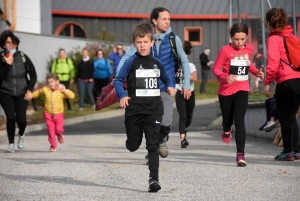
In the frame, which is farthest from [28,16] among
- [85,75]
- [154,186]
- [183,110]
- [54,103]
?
[154,186]

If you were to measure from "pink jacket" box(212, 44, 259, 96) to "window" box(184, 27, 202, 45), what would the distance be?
35103 mm


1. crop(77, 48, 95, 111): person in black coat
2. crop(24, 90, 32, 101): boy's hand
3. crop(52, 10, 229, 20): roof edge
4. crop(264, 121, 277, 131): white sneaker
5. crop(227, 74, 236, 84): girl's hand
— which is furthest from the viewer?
crop(52, 10, 229, 20): roof edge

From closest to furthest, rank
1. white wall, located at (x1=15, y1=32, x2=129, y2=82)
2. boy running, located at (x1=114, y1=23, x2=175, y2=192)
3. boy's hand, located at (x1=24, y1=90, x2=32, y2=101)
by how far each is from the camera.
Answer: boy running, located at (x1=114, y1=23, x2=175, y2=192), boy's hand, located at (x1=24, y1=90, x2=32, y2=101), white wall, located at (x1=15, y1=32, x2=129, y2=82)

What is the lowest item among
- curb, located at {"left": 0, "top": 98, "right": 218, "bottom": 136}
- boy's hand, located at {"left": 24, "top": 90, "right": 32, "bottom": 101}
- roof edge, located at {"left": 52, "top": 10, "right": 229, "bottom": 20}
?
curb, located at {"left": 0, "top": 98, "right": 218, "bottom": 136}

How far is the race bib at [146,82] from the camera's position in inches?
354

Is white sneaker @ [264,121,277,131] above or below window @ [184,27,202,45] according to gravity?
below

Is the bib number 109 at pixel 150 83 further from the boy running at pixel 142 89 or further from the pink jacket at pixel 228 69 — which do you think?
the pink jacket at pixel 228 69

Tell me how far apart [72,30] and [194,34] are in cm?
633

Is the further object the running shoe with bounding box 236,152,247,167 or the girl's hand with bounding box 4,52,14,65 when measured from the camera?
the girl's hand with bounding box 4,52,14,65

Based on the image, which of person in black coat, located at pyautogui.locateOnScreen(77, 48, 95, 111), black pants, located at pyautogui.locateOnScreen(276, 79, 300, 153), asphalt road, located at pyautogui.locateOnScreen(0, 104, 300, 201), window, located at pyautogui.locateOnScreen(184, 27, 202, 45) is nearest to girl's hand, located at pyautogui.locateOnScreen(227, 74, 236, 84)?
black pants, located at pyautogui.locateOnScreen(276, 79, 300, 153)

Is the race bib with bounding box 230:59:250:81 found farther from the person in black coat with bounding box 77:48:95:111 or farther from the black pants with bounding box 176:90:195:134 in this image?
the person in black coat with bounding box 77:48:95:111

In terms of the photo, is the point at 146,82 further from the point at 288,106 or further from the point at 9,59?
the point at 9,59

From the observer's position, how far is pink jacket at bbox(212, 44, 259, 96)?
11.0m

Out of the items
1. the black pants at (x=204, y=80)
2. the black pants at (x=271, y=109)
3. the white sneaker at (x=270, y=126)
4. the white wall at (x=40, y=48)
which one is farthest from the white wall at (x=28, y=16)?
the white sneaker at (x=270, y=126)
